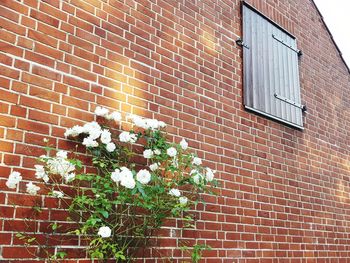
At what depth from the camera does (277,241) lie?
161 inches

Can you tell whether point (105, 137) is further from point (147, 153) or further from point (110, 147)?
point (147, 153)

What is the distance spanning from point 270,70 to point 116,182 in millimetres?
2635

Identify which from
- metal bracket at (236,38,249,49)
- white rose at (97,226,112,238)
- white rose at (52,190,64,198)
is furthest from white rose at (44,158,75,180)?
metal bracket at (236,38,249,49)

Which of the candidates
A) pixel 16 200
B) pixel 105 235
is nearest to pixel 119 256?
pixel 105 235

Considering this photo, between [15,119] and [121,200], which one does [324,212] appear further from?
[15,119]

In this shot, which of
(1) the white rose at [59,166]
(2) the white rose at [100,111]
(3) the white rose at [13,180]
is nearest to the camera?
(3) the white rose at [13,180]

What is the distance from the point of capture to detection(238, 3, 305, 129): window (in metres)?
4.30

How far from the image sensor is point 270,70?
4621 mm

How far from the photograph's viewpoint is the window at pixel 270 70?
4.30 meters

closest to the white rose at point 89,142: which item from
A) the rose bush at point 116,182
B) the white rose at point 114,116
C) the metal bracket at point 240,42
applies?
the rose bush at point 116,182

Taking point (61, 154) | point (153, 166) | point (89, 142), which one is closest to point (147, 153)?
point (153, 166)

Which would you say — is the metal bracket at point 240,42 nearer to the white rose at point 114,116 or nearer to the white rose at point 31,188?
the white rose at point 114,116

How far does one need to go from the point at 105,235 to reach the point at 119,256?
20cm

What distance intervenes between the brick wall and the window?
121mm
